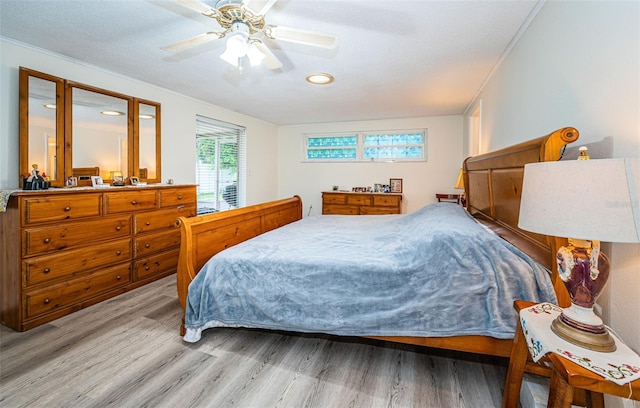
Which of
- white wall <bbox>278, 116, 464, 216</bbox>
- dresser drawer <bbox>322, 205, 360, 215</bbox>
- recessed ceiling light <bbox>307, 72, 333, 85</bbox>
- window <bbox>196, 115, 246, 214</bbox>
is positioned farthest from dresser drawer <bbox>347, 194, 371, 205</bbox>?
recessed ceiling light <bbox>307, 72, 333, 85</bbox>

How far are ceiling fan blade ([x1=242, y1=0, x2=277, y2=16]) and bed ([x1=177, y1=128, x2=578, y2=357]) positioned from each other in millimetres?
1427

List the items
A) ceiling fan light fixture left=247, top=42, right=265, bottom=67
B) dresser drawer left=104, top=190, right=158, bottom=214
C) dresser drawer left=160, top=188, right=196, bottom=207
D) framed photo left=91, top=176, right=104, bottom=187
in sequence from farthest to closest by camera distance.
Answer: dresser drawer left=160, top=188, right=196, bottom=207, framed photo left=91, top=176, right=104, bottom=187, dresser drawer left=104, top=190, right=158, bottom=214, ceiling fan light fixture left=247, top=42, right=265, bottom=67

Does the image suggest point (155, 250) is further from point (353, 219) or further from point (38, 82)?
point (353, 219)

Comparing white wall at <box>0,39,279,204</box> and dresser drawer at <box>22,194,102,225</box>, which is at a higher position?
white wall at <box>0,39,279,204</box>

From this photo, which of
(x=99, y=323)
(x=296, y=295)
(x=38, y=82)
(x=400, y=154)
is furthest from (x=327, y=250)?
(x=400, y=154)

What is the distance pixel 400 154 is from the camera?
5.29m

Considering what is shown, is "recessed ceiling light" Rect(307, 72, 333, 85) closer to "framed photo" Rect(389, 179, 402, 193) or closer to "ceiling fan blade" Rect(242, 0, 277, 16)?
"ceiling fan blade" Rect(242, 0, 277, 16)

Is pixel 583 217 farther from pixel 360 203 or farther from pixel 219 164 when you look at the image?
pixel 219 164

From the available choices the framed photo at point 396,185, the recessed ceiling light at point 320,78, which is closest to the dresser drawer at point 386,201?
the framed photo at point 396,185

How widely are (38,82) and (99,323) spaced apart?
2.15 m

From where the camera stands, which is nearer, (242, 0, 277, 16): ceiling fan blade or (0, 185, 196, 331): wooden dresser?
(242, 0, 277, 16): ceiling fan blade

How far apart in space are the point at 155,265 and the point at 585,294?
3629 mm

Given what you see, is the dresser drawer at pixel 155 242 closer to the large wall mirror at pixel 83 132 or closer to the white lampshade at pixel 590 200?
the large wall mirror at pixel 83 132

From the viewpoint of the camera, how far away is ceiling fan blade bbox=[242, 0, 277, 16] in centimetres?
146
